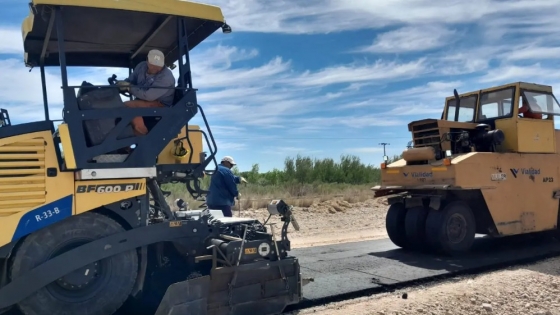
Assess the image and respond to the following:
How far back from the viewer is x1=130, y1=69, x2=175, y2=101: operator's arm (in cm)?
514

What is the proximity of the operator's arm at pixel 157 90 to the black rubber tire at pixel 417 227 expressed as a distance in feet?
17.5

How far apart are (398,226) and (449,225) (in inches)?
38.5

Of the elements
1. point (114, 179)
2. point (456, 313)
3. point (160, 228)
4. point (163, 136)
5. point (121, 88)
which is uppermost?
point (121, 88)

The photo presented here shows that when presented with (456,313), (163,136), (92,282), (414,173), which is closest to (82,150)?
(163,136)

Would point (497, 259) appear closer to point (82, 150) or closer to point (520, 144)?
point (520, 144)

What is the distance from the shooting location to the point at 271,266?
5.22 meters

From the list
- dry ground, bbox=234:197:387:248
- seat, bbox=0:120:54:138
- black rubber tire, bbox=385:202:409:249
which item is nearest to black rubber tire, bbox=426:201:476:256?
black rubber tire, bbox=385:202:409:249

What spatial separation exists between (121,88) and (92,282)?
1.77m

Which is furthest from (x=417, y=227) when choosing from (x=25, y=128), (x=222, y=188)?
(x=25, y=128)

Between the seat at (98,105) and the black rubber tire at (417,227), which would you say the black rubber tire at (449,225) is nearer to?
the black rubber tire at (417,227)

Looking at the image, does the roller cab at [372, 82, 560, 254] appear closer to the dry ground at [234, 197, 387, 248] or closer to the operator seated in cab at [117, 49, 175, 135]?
the dry ground at [234, 197, 387, 248]

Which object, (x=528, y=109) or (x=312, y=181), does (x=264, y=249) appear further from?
(x=312, y=181)

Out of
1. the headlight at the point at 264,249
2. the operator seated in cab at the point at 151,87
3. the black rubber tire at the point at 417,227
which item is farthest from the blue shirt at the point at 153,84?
the black rubber tire at the point at 417,227

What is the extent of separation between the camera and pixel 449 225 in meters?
8.83
